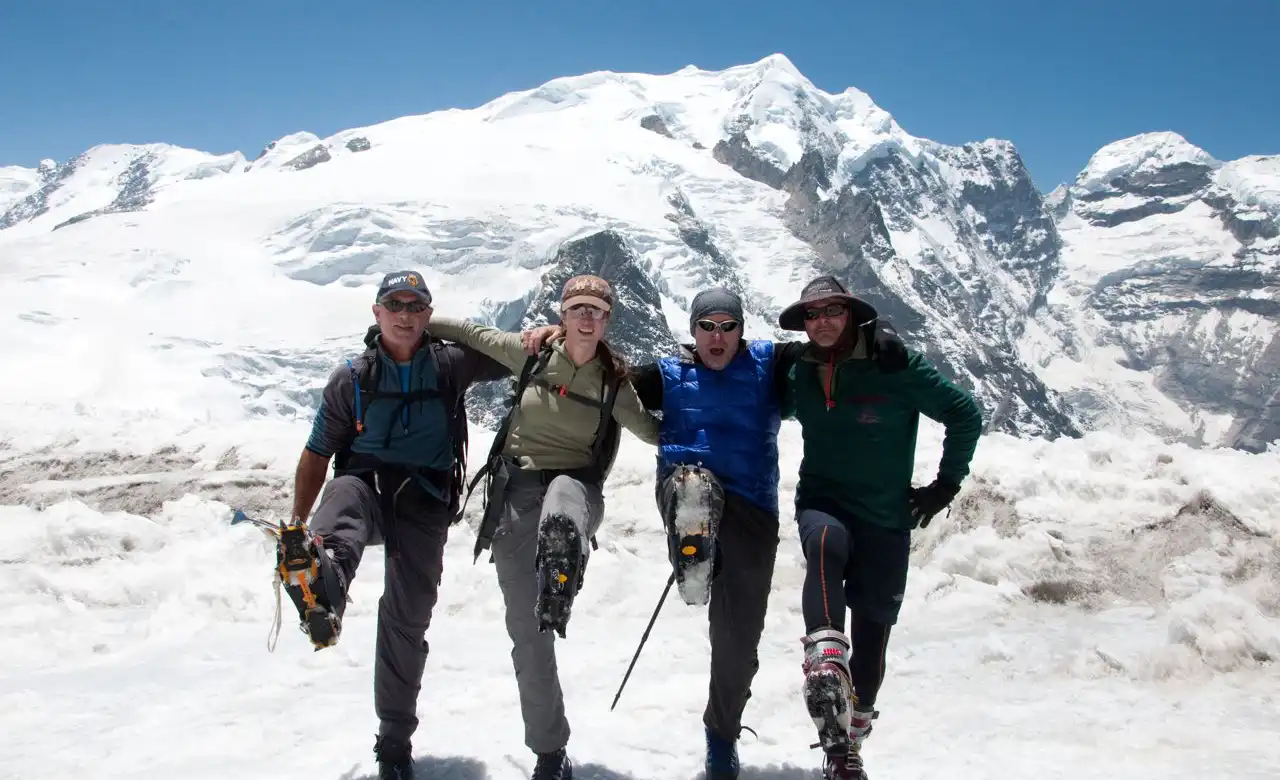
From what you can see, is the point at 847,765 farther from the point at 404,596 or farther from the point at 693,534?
the point at 404,596

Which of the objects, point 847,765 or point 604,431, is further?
point 604,431

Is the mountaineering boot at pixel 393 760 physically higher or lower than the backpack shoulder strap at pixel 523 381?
lower

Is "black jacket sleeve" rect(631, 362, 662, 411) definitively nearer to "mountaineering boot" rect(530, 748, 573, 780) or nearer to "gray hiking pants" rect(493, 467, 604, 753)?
"gray hiking pants" rect(493, 467, 604, 753)

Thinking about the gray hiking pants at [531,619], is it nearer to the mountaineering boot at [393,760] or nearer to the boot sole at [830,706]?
the mountaineering boot at [393,760]

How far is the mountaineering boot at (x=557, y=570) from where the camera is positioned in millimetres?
3855

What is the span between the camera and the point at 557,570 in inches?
153

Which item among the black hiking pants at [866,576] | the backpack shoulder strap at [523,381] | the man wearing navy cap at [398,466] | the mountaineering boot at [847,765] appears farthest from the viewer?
the backpack shoulder strap at [523,381]

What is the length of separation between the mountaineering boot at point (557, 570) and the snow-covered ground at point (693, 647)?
1.12m

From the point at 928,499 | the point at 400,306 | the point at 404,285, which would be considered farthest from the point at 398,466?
the point at 928,499

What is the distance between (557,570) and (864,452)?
1.62m

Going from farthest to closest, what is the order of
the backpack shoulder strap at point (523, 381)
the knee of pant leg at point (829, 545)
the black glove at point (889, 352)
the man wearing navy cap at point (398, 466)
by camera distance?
1. the backpack shoulder strap at point (523, 381)
2. the man wearing navy cap at point (398, 466)
3. the black glove at point (889, 352)
4. the knee of pant leg at point (829, 545)

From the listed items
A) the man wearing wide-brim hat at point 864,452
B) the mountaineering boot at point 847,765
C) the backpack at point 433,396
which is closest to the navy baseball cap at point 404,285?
the backpack at point 433,396

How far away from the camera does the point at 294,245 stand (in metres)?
159

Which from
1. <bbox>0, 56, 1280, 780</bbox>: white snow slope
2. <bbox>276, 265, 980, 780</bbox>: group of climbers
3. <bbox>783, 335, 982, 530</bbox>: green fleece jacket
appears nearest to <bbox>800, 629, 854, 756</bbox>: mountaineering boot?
<bbox>276, 265, 980, 780</bbox>: group of climbers
